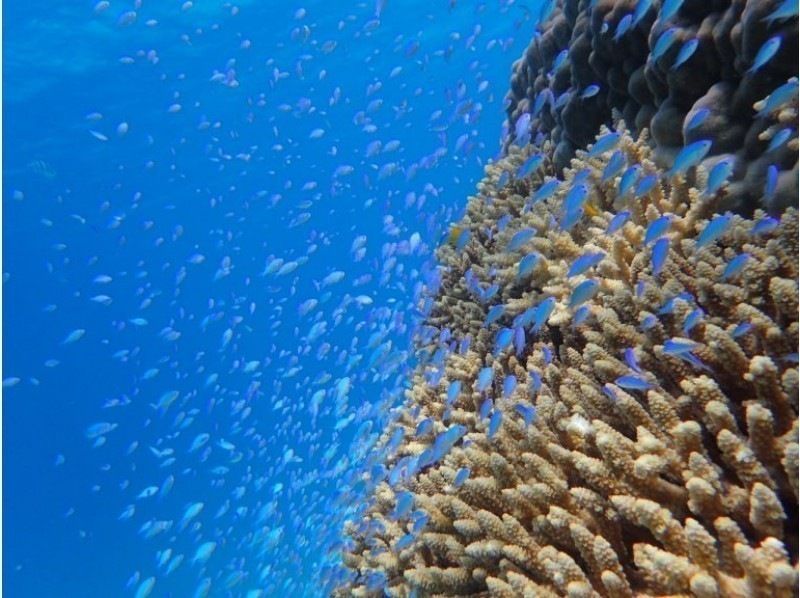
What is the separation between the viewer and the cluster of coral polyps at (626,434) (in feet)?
7.68

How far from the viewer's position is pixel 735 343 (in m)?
2.76

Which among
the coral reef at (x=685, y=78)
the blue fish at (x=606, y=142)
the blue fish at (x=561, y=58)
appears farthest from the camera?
the blue fish at (x=561, y=58)

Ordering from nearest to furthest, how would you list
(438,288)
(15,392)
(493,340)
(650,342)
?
(650,342)
(493,340)
(438,288)
(15,392)

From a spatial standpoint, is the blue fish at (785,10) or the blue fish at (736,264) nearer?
the blue fish at (736,264)

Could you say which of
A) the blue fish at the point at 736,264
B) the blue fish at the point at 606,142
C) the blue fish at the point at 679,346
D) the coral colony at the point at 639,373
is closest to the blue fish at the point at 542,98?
the coral colony at the point at 639,373

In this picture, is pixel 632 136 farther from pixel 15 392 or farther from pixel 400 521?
pixel 15 392

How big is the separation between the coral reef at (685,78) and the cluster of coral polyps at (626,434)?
9.5 inches

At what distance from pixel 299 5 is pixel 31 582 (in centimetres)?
4038

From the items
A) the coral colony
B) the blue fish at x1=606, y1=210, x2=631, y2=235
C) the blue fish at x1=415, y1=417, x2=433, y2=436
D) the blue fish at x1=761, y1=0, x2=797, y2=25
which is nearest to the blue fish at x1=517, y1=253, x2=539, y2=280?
the coral colony

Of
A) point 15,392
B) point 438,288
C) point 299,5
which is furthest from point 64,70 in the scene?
point 15,392

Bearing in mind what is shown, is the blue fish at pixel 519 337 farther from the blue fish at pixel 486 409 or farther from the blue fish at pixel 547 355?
the blue fish at pixel 486 409

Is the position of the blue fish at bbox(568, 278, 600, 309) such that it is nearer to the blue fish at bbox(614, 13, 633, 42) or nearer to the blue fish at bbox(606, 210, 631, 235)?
the blue fish at bbox(606, 210, 631, 235)

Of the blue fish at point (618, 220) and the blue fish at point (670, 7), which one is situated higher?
the blue fish at point (670, 7)

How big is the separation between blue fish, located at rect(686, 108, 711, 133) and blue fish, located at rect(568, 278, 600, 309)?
48.0 inches
